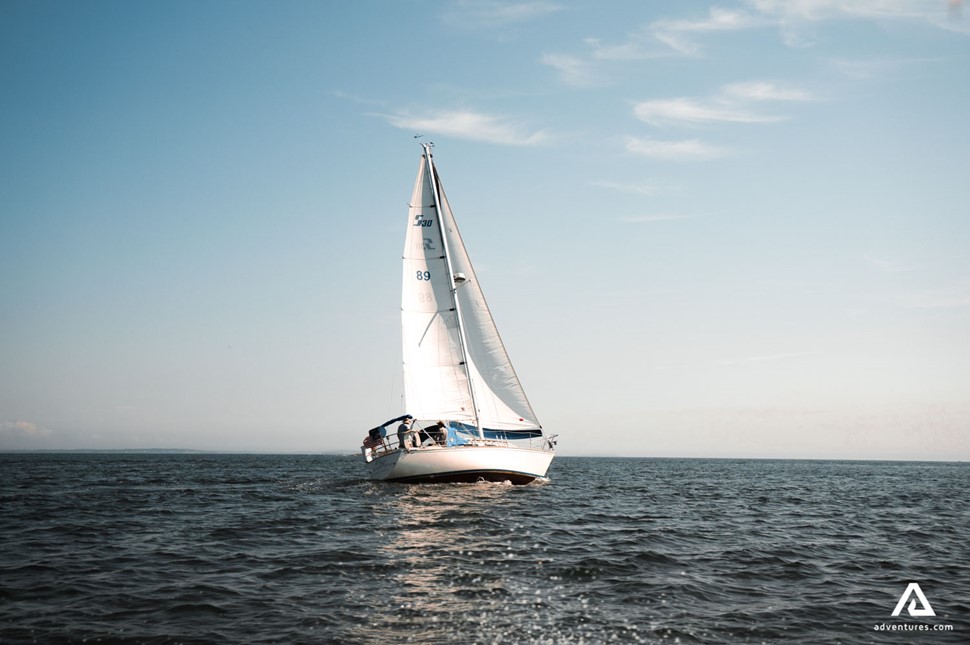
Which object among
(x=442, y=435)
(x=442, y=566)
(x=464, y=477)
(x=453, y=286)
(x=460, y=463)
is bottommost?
(x=442, y=566)

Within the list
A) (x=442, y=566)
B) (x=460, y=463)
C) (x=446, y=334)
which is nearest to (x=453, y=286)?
(x=446, y=334)

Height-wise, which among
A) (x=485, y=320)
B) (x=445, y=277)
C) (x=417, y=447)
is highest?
(x=445, y=277)

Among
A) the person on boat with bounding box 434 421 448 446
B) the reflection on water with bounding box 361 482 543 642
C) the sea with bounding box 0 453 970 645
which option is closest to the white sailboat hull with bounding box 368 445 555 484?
the person on boat with bounding box 434 421 448 446

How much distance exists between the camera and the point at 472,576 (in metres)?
12.1

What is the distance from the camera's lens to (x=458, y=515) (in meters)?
20.0

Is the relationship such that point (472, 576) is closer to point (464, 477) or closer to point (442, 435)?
point (464, 477)

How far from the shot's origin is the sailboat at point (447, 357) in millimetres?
30469

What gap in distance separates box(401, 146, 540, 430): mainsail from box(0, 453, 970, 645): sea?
335 inches

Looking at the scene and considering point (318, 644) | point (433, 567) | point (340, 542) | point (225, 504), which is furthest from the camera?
point (225, 504)

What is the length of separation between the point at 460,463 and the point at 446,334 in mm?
7247

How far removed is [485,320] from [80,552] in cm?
2078

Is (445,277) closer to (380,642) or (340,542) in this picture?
(340,542)

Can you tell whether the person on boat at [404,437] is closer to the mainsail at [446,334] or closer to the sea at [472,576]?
the mainsail at [446,334]

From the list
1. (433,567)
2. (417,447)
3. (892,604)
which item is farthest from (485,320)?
(892,604)
